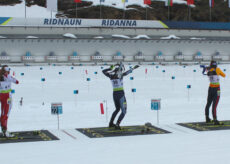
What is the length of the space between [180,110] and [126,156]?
8.00 meters

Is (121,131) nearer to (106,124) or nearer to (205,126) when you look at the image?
(106,124)

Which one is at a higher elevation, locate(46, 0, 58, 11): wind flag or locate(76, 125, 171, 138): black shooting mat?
locate(46, 0, 58, 11): wind flag

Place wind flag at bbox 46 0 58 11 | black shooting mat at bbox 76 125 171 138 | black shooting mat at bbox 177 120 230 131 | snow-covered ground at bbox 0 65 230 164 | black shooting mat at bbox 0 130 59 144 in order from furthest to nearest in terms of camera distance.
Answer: wind flag at bbox 46 0 58 11 → black shooting mat at bbox 177 120 230 131 → black shooting mat at bbox 76 125 171 138 → black shooting mat at bbox 0 130 59 144 → snow-covered ground at bbox 0 65 230 164

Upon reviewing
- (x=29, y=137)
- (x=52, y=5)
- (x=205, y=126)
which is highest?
(x=52, y=5)

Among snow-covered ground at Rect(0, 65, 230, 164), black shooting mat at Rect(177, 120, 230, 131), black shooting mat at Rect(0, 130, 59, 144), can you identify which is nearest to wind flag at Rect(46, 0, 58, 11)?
snow-covered ground at Rect(0, 65, 230, 164)

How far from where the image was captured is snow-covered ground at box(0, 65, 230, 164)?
360 inches

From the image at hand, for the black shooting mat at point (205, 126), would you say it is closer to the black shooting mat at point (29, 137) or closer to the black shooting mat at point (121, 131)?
the black shooting mat at point (121, 131)

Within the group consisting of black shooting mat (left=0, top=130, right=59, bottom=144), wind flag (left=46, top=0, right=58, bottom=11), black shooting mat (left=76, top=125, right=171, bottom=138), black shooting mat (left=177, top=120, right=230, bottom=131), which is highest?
wind flag (left=46, top=0, right=58, bottom=11)

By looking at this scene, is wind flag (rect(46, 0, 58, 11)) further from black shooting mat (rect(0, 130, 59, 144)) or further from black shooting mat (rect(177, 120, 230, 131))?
black shooting mat (rect(0, 130, 59, 144))

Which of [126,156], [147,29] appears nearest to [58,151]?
[126,156]

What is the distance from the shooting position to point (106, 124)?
1397 centimetres

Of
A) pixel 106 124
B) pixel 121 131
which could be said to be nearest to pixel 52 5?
pixel 106 124

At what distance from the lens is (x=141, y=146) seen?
10.3 m

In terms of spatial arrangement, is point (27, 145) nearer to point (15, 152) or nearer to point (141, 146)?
point (15, 152)
